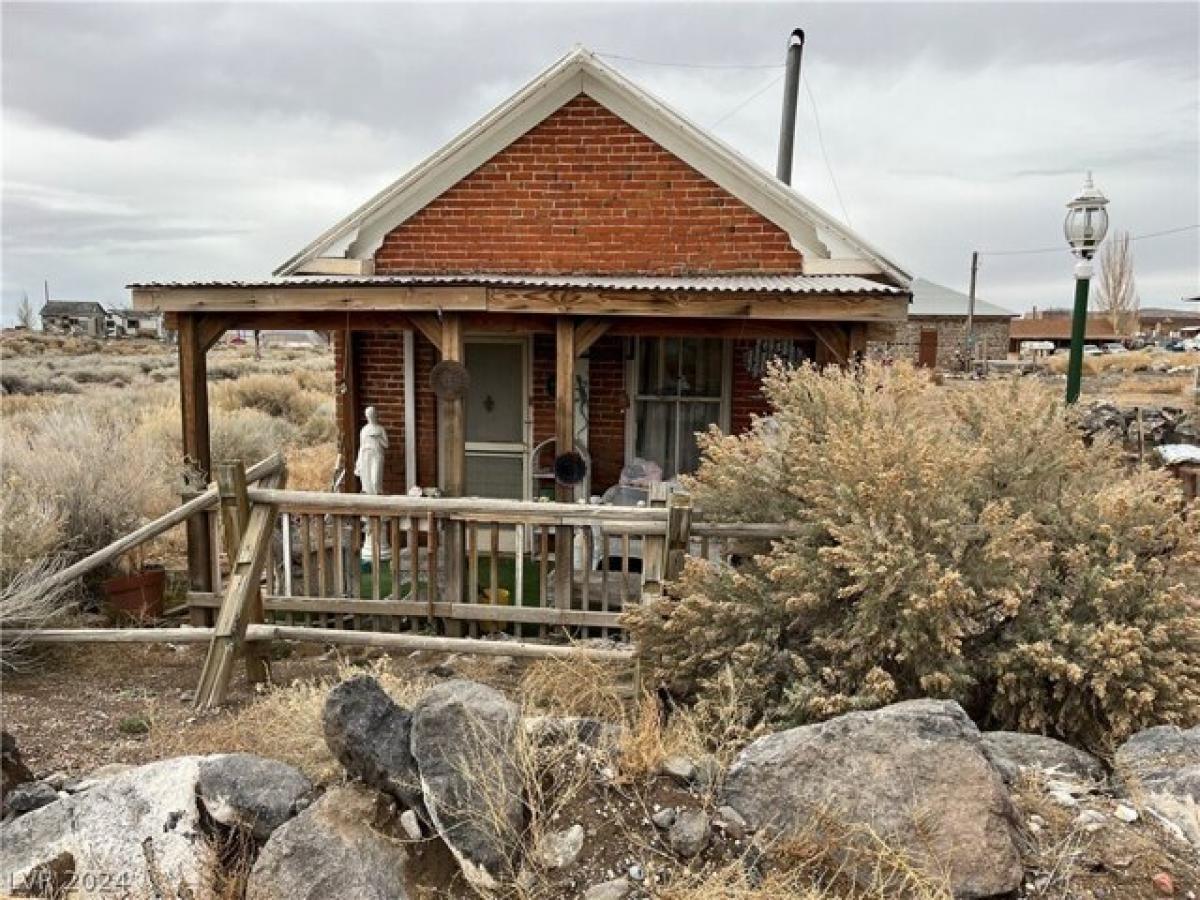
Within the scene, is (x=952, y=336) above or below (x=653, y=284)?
above

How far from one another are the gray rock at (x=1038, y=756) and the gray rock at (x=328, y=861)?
8.00 feet

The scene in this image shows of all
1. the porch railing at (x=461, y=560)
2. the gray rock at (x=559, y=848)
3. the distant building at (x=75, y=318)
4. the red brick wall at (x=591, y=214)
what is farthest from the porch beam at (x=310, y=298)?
Result: the distant building at (x=75, y=318)

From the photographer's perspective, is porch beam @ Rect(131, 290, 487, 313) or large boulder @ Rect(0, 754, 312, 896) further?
porch beam @ Rect(131, 290, 487, 313)

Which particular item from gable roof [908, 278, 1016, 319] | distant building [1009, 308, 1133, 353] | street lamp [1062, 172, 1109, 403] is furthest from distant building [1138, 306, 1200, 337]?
street lamp [1062, 172, 1109, 403]

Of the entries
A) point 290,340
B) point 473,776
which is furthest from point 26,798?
point 290,340

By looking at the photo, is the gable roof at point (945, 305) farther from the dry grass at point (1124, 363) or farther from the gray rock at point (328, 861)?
the gray rock at point (328, 861)

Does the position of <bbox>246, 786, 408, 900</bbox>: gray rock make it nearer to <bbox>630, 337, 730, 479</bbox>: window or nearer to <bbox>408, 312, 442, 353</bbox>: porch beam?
<bbox>408, 312, 442, 353</bbox>: porch beam

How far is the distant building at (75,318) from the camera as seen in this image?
62.3m

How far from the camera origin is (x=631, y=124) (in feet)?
27.8

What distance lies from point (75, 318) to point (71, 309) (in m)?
2.98

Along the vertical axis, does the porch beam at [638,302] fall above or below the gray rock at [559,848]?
above

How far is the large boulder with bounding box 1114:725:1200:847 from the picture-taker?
3078 millimetres

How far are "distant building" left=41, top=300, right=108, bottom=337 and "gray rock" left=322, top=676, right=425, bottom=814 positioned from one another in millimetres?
66208

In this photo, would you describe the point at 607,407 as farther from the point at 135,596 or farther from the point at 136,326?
the point at 136,326
